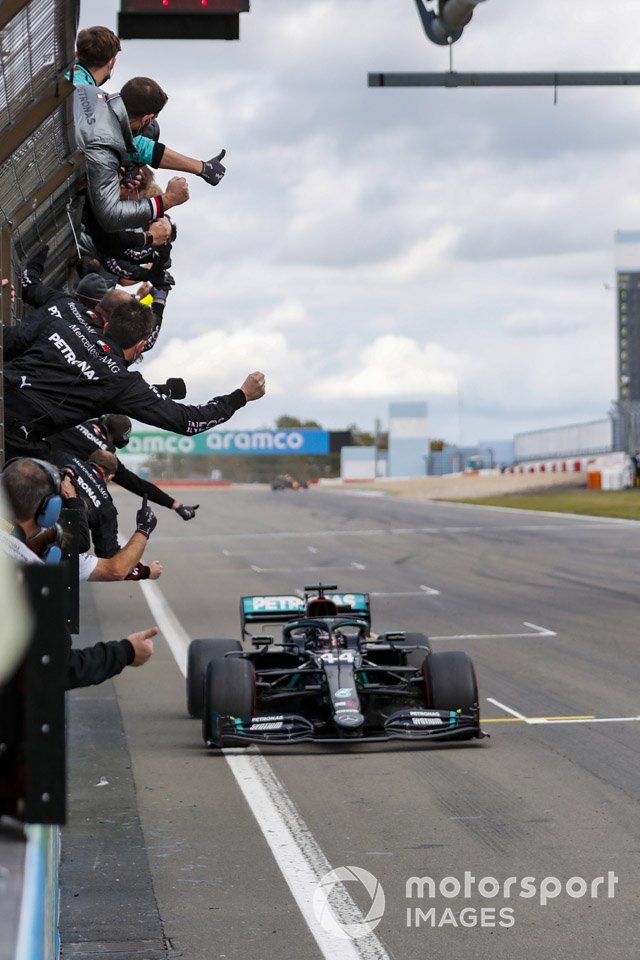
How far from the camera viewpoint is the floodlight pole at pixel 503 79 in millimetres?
16031

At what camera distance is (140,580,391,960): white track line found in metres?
5.60

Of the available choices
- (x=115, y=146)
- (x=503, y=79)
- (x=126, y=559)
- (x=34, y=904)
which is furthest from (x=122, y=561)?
(x=503, y=79)

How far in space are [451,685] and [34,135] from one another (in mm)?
4442

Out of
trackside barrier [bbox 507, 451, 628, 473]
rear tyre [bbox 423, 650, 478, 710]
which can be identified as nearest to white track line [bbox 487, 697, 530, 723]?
rear tyre [bbox 423, 650, 478, 710]

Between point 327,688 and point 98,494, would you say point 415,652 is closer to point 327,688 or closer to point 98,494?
point 327,688

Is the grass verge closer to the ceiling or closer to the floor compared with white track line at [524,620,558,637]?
closer to the ceiling

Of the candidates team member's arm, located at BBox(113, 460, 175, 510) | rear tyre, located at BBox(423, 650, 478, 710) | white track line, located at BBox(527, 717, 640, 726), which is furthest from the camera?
white track line, located at BBox(527, 717, 640, 726)

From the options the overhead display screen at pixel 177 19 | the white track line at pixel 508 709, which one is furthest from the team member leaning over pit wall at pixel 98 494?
the white track line at pixel 508 709

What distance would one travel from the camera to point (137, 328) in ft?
22.2

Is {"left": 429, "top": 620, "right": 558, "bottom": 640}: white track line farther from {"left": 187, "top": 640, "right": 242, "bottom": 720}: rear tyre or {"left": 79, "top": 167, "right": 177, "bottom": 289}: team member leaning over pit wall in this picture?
{"left": 79, "top": 167, "right": 177, "bottom": 289}: team member leaning over pit wall

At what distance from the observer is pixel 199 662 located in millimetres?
11125

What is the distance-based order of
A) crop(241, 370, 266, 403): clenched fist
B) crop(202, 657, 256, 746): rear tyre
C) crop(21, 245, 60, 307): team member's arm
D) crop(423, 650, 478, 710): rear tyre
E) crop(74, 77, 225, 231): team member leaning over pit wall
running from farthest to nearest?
crop(423, 650, 478, 710): rear tyre → crop(202, 657, 256, 746): rear tyre → crop(21, 245, 60, 307): team member's arm → crop(74, 77, 225, 231): team member leaning over pit wall → crop(241, 370, 266, 403): clenched fist

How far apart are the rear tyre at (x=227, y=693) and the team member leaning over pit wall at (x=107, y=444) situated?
43.2 inches

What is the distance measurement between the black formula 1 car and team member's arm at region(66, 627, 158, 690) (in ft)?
13.9
